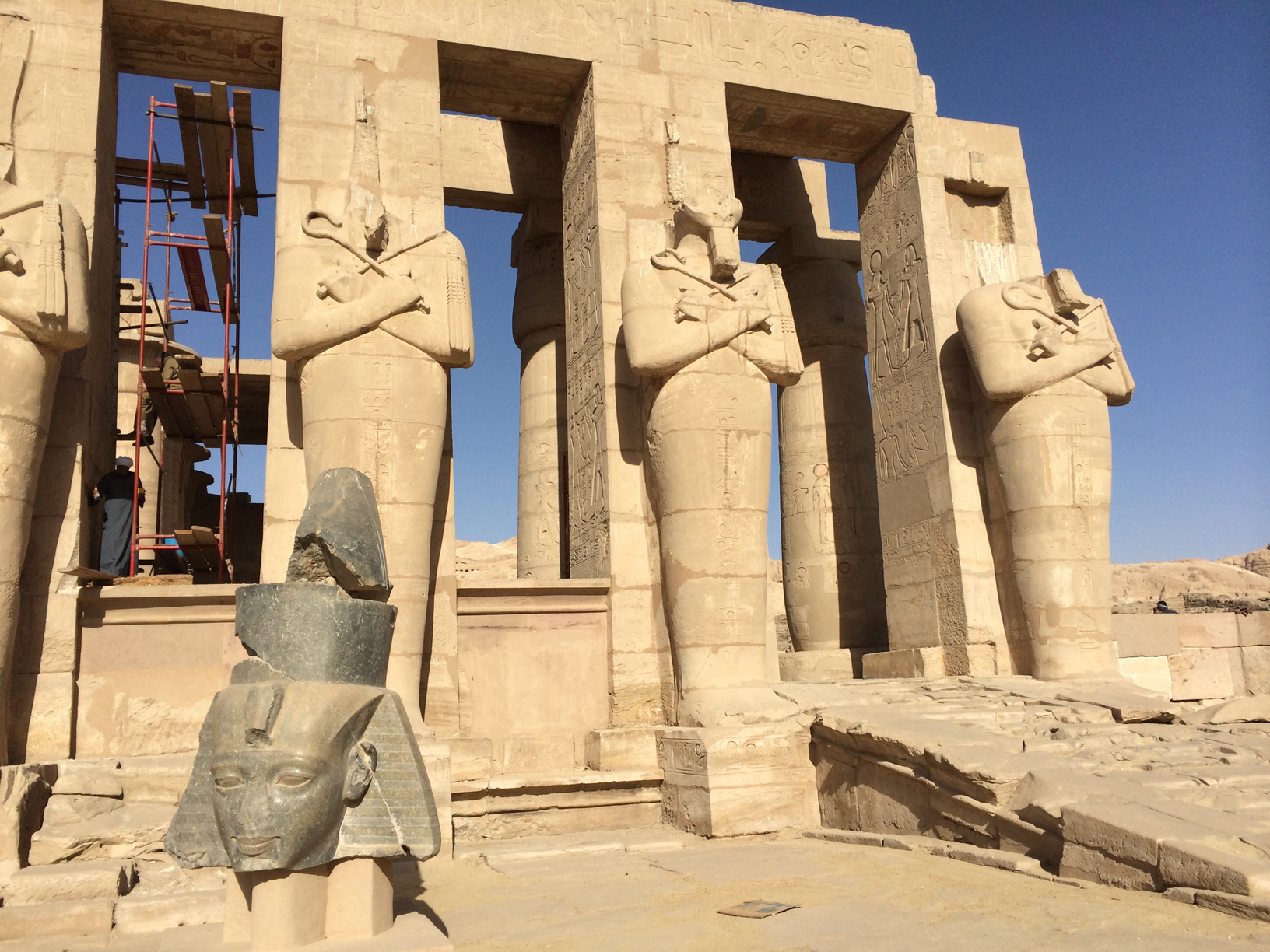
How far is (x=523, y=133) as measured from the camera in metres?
12.2

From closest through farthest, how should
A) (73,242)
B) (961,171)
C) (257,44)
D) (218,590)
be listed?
(73,242), (218,590), (257,44), (961,171)

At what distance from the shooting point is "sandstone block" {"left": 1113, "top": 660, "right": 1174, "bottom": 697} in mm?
10609

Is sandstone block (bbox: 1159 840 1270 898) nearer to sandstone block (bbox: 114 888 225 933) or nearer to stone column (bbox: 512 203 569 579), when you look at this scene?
sandstone block (bbox: 114 888 225 933)

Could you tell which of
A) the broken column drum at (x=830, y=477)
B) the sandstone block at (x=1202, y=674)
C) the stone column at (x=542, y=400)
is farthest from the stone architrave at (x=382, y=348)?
the sandstone block at (x=1202, y=674)

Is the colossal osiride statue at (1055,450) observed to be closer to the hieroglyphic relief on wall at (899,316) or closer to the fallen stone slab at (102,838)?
the hieroglyphic relief on wall at (899,316)

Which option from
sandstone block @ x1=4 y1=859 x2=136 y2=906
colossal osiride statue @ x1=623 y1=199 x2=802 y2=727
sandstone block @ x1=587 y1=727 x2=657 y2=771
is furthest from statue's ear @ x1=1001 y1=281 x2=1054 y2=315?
sandstone block @ x1=4 y1=859 x2=136 y2=906

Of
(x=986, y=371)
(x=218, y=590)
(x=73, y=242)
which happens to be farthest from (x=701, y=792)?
(x=73, y=242)

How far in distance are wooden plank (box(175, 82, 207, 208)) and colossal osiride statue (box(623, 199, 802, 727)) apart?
4.74 metres

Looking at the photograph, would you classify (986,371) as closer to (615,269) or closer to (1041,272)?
(1041,272)

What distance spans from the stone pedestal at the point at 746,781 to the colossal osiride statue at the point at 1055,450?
2.73 metres

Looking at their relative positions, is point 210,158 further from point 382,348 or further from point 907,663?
point 907,663

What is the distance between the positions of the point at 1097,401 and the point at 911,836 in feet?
14.8

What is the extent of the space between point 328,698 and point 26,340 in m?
4.41

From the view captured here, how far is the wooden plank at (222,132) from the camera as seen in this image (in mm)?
9531
